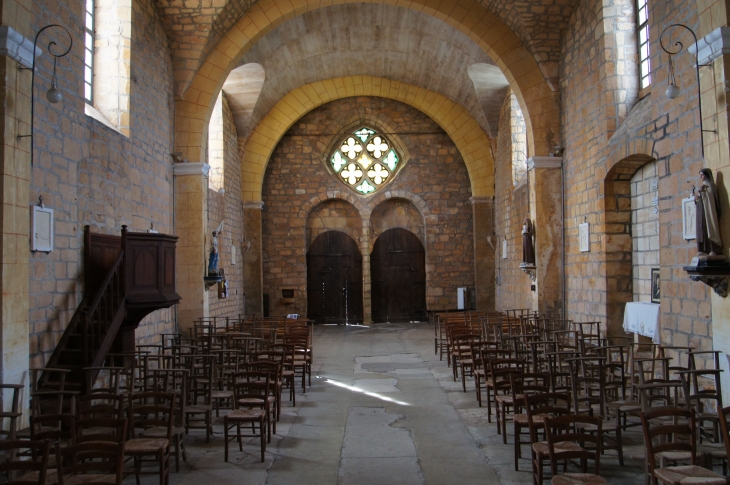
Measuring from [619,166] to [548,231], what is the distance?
2563mm

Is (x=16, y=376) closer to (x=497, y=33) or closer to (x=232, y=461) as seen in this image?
(x=232, y=461)

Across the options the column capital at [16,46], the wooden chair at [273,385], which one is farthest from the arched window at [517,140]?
the column capital at [16,46]

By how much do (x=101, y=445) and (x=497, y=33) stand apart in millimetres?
10566

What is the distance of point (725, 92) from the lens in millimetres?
6074

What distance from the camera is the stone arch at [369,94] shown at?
1734 cm

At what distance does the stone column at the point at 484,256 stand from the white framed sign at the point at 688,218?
35.7ft

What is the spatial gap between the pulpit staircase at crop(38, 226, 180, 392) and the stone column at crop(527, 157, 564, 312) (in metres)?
6.81

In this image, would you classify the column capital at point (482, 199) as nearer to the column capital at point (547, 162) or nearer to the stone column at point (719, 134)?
the column capital at point (547, 162)

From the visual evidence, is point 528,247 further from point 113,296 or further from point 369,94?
point 369,94

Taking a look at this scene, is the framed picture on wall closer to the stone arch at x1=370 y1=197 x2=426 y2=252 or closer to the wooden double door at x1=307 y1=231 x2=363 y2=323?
the stone arch at x1=370 y1=197 x2=426 y2=252

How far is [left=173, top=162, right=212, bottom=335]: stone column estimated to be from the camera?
11.3m

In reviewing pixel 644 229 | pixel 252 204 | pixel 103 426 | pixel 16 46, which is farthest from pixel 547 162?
pixel 103 426

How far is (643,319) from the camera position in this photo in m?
8.65

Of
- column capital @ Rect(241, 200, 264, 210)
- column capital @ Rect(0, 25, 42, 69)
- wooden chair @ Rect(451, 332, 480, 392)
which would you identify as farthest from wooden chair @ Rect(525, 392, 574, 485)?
column capital @ Rect(241, 200, 264, 210)
